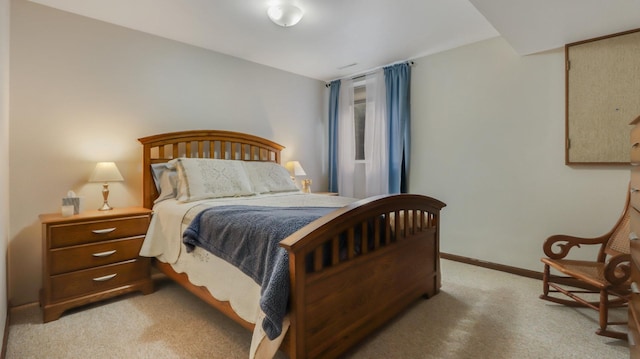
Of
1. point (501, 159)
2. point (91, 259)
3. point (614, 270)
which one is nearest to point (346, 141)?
point (501, 159)

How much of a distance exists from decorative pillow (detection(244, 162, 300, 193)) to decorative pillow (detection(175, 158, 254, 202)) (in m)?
0.14

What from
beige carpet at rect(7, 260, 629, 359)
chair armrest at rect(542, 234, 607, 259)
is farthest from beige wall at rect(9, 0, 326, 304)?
chair armrest at rect(542, 234, 607, 259)

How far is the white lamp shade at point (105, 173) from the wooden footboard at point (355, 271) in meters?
1.97

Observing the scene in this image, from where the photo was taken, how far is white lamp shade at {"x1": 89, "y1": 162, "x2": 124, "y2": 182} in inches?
97.0

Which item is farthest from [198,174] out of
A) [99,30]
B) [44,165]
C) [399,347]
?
[399,347]

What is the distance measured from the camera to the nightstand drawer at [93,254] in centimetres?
212

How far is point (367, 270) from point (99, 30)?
10.00ft

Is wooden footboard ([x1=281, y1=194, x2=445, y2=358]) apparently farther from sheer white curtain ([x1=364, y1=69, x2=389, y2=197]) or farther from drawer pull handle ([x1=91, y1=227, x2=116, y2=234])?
drawer pull handle ([x1=91, y1=227, x2=116, y2=234])

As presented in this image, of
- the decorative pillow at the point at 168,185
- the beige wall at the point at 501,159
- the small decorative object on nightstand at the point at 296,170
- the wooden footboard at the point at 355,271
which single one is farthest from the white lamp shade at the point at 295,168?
the wooden footboard at the point at 355,271

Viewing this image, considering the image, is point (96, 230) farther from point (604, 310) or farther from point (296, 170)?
point (604, 310)

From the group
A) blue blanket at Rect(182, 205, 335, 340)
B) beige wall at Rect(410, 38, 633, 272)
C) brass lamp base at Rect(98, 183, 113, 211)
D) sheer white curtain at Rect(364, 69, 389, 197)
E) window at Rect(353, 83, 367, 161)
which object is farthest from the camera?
window at Rect(353, 83, 367, 161)

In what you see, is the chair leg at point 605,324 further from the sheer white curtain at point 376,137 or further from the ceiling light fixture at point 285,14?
the ceiling light fixture at point 285,14

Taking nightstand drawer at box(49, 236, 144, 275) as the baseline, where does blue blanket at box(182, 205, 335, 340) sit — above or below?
above

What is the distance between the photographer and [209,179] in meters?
2.74
